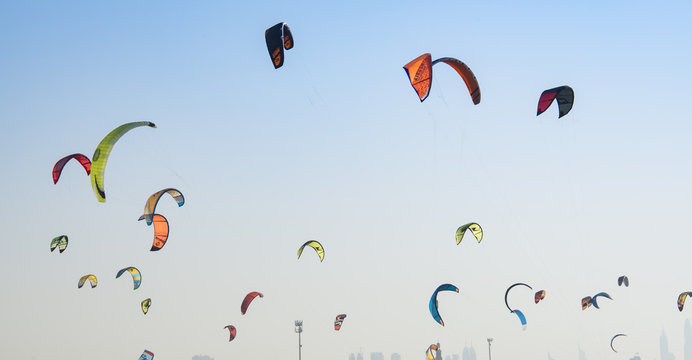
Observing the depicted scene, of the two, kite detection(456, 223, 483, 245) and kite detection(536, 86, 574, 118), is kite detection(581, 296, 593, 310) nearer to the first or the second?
kite detection(456, 223, 483, 245)

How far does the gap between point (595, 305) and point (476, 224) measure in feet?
40.8

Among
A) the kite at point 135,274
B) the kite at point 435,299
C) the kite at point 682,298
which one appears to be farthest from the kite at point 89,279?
the kite at point 682,298

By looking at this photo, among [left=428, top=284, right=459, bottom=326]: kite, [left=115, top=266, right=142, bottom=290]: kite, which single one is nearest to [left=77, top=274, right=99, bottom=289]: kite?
[left=115, top=266, right=142, bottom=290]: kite

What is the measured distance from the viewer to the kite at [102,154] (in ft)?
104

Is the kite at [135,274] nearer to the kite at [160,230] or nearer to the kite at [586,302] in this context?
the kite at [160,230]

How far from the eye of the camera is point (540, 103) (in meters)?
33.5

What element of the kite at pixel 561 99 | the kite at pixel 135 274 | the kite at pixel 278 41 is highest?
the kite at pixel 278 41

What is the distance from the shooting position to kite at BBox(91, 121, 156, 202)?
3169 centimetres

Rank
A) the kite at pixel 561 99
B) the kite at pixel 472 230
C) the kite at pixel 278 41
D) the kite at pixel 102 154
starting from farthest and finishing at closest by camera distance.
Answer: the kite at pixel 472 230 → the kite at pixel 561 99 → the kite at pixel 102 154 → the kite at pixel 278 41

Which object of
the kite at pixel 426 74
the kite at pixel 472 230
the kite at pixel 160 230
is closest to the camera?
the kite at pixel 426 74

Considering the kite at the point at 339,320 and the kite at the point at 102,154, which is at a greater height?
the kite at the point at 102,154

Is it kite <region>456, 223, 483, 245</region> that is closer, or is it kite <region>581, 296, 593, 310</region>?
kite <region>456, 223, 483, 245</region>

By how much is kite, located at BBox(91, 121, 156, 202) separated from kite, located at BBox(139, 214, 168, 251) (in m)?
5.39

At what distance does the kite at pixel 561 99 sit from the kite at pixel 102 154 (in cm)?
1541
